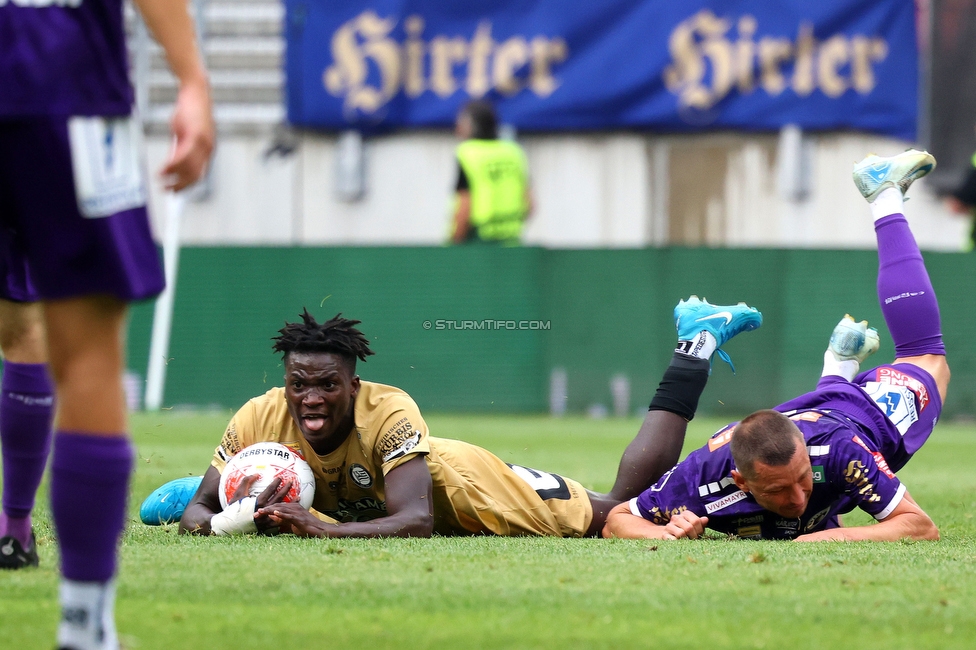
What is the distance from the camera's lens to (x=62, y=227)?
2.60 m

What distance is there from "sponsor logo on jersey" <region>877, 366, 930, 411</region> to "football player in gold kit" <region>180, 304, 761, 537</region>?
3.73ft

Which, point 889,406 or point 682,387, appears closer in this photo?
point 889,406

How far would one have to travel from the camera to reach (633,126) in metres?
17.1

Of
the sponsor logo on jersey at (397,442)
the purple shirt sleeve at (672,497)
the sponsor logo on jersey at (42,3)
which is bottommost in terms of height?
the purple shirt sleeve at (672,497)

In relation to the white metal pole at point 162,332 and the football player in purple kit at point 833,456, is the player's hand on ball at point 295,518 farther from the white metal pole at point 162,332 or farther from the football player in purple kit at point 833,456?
the white metal pole at point 162,332

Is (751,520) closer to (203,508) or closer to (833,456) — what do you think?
(833,456)

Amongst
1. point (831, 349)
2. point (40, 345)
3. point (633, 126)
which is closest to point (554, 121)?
point (633, 126)

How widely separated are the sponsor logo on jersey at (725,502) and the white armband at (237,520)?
1713 millimetres

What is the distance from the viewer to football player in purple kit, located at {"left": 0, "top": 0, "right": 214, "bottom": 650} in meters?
2.59

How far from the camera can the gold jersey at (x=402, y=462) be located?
195 inches

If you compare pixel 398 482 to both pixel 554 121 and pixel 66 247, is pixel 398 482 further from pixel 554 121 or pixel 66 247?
pixel 554 121

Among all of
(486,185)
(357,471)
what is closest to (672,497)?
(357,471)

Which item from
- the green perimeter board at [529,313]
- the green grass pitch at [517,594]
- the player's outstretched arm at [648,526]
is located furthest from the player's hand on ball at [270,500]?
the green perimeter board at [529,313]

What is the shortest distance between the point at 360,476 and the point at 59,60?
2.67 metres
